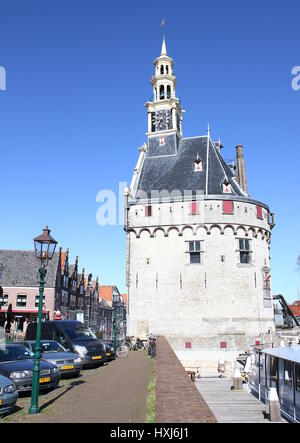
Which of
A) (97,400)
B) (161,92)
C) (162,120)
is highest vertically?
(161,92)

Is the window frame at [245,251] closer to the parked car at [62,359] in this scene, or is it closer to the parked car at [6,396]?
the parked car at [62,359]

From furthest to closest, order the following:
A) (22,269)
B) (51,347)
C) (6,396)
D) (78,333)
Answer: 1. (22,269)
2. (78,333)
3. (51,347)
4. (6,396)

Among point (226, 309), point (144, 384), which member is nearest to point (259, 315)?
point (226, 309)

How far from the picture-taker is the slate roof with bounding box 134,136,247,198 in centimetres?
3491

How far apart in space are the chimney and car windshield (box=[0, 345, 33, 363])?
31.0 m

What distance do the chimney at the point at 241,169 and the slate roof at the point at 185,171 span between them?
8.30 feet

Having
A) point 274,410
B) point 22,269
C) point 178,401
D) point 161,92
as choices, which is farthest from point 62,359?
point 22,269

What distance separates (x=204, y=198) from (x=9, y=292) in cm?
2842

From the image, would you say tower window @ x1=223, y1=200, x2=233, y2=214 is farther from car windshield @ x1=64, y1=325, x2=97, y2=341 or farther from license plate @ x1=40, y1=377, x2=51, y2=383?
license plate @ x1=40, y1=377, x2=51, y2=383

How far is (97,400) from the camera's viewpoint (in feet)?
32.8

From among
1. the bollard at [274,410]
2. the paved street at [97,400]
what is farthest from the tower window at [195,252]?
the bollard at [274,410]

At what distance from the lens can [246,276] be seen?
33.1 meters

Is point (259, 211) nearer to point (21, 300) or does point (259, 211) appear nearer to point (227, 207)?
point (227, 207)

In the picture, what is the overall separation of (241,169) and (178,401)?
3508 cm
